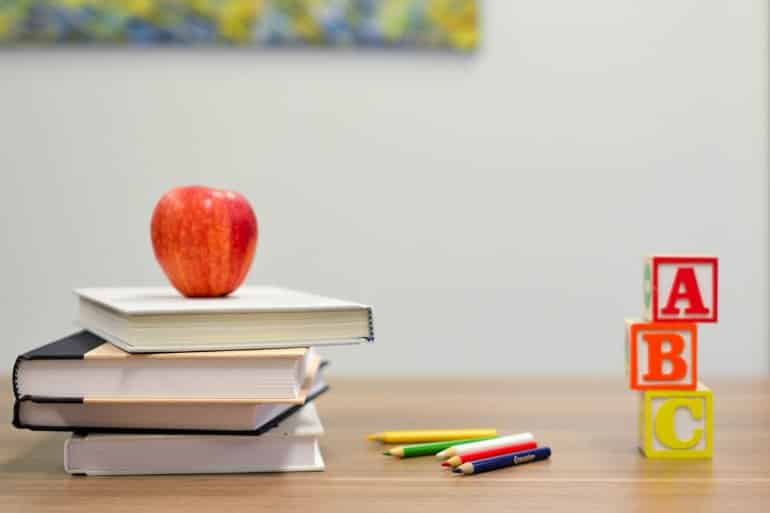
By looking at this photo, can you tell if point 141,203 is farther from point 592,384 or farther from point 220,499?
point 220,499

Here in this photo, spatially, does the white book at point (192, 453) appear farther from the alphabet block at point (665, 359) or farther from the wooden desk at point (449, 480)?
the alphabet block at point (665, 359)

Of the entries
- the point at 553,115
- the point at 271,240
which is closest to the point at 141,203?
the point at 271,240

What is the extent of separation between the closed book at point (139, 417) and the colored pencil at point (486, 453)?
0.42 feet

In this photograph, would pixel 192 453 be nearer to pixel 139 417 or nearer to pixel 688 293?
pixel 139 417

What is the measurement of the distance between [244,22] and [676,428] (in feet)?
5.20

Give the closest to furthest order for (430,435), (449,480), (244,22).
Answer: (449,480) → (430,435) → (244,22)

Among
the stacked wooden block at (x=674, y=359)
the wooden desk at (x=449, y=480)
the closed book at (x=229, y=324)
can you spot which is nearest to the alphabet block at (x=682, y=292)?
the stacked wooden block at (x=674, y=359)

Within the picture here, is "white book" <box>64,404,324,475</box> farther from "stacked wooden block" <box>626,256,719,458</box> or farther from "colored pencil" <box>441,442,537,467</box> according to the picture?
"stacked wooden block" <box>626,256,719,458</box>

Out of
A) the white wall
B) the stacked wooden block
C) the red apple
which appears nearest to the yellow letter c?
the stacked wooden block

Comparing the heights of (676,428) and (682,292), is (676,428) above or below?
below

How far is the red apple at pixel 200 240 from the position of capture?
775 millimetres

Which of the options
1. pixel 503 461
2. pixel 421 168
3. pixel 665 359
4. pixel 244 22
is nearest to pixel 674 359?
pixel 665 359

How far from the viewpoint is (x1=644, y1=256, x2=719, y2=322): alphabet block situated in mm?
699

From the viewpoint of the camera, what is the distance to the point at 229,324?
0.66 m
